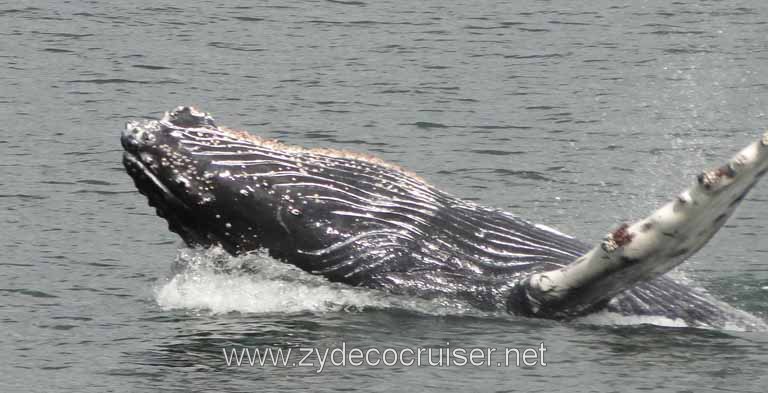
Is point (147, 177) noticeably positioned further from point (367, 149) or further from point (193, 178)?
point (367, 149)

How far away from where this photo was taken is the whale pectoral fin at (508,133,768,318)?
12375mm

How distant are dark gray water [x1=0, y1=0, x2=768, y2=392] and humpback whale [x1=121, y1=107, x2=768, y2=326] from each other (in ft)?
0.73

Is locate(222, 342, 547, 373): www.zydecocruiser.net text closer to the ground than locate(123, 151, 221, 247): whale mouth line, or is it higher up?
closer to the ground

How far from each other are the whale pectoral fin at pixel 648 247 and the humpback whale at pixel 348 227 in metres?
0.04

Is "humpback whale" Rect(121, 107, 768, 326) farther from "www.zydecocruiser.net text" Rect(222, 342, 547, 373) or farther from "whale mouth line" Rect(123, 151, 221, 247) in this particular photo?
"www.zydecocruiser.net text" Rect(222, 342, 547, 373)

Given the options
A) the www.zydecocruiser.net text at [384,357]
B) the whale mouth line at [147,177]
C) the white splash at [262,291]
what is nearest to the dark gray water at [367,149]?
the white splash at [262,291]

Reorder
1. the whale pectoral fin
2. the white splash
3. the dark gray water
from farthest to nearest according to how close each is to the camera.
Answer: the white splash < the dark gray water < the whale pectoral fin

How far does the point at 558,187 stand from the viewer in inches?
824

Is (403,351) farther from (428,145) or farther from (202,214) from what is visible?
(428,145)

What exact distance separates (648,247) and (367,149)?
9.78m

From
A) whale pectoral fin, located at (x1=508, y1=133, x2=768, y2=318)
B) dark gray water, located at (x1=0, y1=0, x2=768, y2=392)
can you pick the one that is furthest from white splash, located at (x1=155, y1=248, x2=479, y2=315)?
whale pectoral fin, located at (x1=508, y1=133, x2=768, y2=318)

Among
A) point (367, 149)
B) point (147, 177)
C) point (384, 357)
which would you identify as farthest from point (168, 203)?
point (367, 149)

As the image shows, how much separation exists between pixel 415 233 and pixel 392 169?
0.79 meters

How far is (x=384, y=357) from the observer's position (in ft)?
46.0
